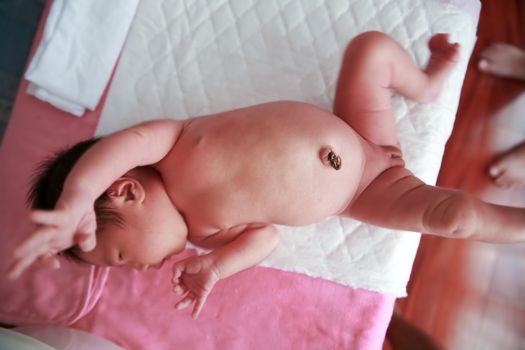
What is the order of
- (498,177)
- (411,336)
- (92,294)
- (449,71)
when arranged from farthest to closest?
(498,177) → (92,294) → (449,71) → (411,336)

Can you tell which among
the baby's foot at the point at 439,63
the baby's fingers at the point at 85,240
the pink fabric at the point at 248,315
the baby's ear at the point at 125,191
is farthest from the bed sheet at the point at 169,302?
the baby's fingers at the point at 85,240

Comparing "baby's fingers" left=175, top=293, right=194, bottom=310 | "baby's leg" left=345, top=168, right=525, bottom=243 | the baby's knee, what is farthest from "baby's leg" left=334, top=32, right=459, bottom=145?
"baby's fingers" left=175, top=293, right=194, bottom=310

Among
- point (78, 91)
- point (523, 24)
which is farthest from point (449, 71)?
point (78, 91)

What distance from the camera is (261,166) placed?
86 centimetres

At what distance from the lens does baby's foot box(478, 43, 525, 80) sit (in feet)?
4.14

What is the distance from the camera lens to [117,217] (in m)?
0.80

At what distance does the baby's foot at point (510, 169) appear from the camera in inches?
48.4

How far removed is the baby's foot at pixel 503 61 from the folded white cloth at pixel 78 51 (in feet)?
2.99

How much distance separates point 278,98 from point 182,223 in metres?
0.37

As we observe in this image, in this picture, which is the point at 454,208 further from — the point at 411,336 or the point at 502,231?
the point at 411,336

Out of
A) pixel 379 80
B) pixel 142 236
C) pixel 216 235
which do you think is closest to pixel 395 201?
pixel 379 80

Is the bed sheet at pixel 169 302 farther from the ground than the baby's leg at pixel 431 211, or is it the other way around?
the baby's leg at pixel 431 211

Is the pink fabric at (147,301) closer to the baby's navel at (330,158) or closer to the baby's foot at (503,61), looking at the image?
the baby's navel at (330,158)

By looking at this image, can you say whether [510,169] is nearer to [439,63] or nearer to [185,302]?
[439,63]
